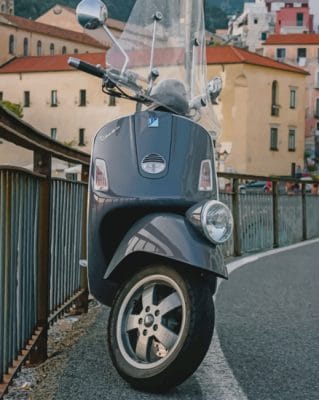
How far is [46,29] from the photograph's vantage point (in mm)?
119938

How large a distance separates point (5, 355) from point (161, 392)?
68cm

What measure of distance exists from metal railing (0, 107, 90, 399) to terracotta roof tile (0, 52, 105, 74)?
8587 centimetres

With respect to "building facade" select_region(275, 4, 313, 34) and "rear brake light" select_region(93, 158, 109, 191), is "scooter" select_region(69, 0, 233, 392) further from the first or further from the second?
"building facade" select_region(275, 4, 313, 34)

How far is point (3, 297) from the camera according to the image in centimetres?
358

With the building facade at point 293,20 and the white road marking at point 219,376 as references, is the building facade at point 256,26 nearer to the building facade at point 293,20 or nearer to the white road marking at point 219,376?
the building facade at point 293,20

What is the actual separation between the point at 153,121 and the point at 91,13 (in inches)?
23.2

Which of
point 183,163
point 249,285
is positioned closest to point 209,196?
point 183,163

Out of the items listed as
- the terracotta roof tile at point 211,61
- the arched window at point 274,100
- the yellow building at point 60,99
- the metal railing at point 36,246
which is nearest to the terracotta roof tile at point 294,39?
the terracotta roof tile at point 211,61

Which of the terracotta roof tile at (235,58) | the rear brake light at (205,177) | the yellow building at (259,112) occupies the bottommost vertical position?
the rear brake light at (205,177)

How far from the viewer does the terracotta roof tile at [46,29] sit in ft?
380

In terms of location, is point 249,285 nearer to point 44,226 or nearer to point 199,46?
point 199,46

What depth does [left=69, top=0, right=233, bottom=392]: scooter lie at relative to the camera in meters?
3.78

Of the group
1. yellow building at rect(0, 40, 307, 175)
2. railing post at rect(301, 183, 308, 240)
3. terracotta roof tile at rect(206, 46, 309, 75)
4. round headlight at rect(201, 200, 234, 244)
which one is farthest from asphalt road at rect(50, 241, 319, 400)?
terracotta roof tile at rect(206, 46, 309, 75)

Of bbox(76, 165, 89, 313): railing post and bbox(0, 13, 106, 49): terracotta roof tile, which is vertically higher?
bbox(0, 13, 106, 49): terracotta roof tile
